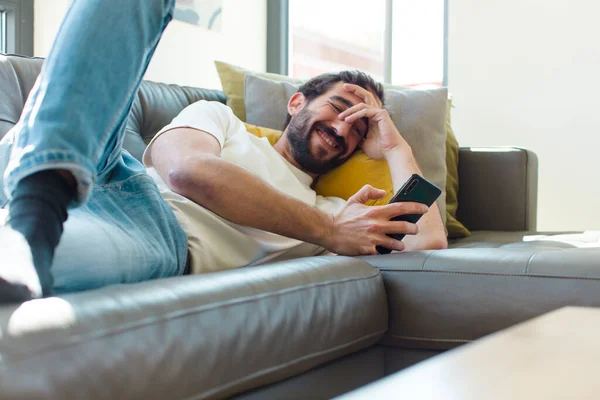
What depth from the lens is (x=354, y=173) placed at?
1.75 m

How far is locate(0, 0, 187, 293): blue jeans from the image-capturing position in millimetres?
827

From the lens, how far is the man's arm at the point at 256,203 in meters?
1.32

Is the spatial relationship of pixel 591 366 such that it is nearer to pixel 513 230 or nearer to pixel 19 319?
pixel 19 319

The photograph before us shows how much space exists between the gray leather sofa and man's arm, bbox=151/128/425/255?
84 mm

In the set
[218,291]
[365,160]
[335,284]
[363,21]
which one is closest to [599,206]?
[365,160]

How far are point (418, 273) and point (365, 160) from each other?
1.83ft

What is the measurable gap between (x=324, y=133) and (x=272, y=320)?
0.84 m

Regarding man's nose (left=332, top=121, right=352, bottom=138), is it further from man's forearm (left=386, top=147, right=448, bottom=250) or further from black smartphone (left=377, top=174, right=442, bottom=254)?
black smartphone (left=377, top=174, right=442, bottom=254)

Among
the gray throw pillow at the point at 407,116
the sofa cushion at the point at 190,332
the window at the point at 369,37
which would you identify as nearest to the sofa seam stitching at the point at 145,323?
the sofa cushion at the point at 190,332

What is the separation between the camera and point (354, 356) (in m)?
1.22

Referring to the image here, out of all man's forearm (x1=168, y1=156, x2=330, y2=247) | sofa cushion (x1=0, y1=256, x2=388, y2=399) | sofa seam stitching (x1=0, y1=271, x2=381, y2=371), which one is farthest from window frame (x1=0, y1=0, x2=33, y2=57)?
sofa seam stitching (x1=0, y1=271, x2=381, y2=371)

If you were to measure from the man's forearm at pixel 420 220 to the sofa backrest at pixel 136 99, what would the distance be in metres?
0.65

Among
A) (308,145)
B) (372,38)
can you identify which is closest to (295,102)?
(308,145)

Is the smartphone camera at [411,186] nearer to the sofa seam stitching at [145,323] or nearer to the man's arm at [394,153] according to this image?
the man's arm at [394,153]
